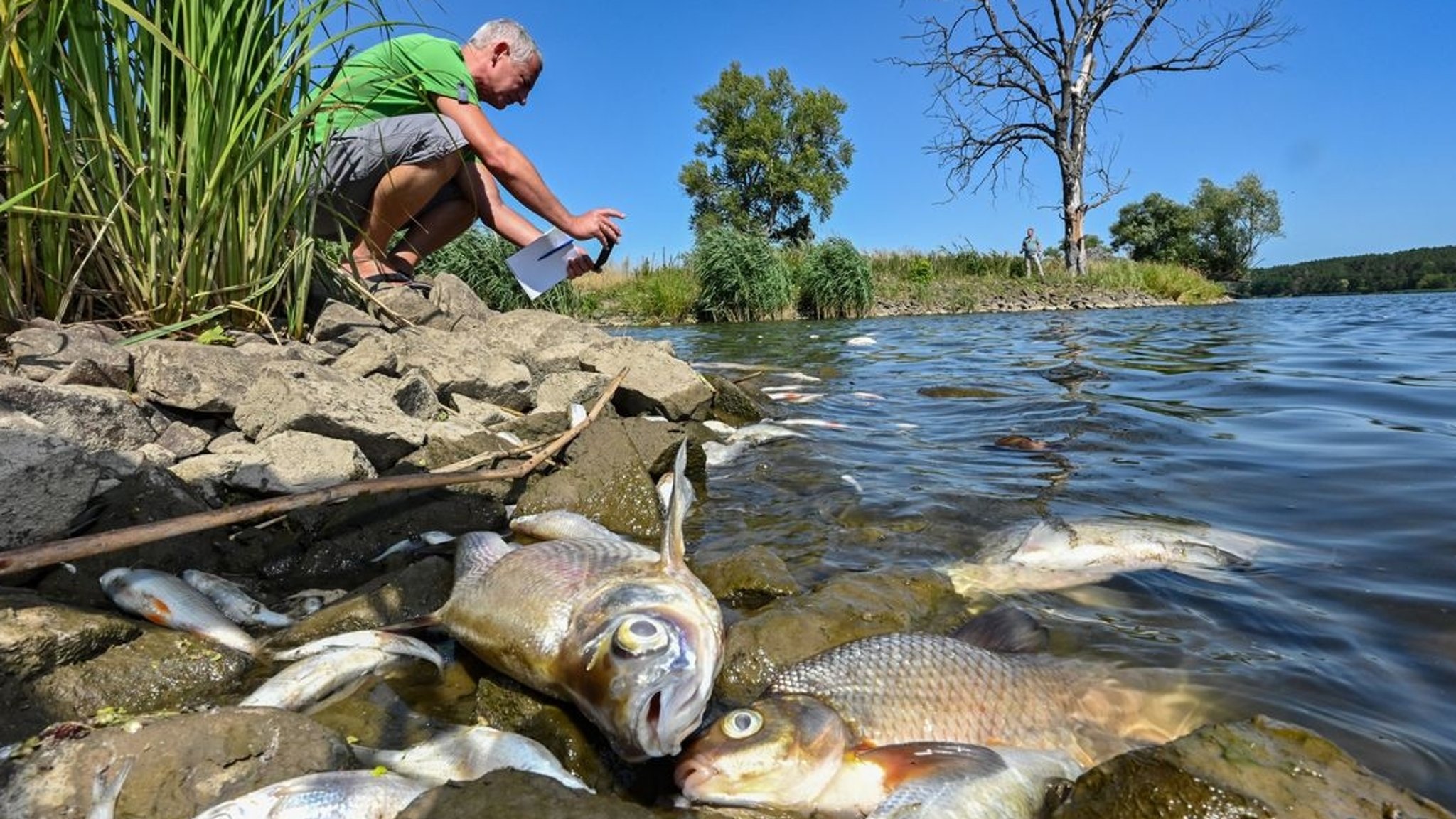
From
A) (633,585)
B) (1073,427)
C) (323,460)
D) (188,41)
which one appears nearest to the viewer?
(633,585)

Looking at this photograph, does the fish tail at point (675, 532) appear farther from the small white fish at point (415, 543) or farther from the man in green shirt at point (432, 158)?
the man in green shirt at point (432, 158)

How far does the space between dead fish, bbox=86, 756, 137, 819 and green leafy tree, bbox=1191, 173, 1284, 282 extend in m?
54.4

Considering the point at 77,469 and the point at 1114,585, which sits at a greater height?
the point at 77,469

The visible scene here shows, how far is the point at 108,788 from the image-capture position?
1.48 metres

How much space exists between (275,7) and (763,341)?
10696mm

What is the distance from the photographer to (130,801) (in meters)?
1.49

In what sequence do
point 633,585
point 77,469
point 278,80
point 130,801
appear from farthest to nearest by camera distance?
1. point 278,80
2. point 77,469
3. point 633,585
4. point 130,801

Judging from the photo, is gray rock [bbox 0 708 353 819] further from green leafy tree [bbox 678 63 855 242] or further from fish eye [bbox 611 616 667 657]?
Answer: green leafy tree [bbox 678 63 855 242]

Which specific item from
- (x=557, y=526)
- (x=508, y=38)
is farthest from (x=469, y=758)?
(x=508, y=38)

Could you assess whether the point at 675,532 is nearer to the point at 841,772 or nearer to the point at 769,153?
the point at 841,772

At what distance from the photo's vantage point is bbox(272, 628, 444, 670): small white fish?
6.93 feet

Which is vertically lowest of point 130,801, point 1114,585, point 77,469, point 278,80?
point 1114,585

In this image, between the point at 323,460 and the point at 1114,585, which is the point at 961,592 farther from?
the point at 323,460

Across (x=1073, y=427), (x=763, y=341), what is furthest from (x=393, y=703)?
(x=763, y=341)
